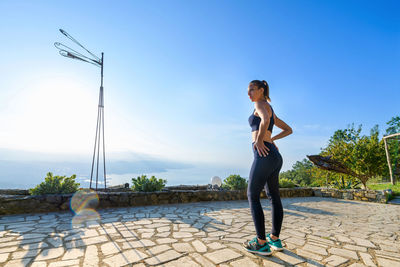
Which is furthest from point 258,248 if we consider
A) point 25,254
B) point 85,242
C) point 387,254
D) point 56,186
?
point 56,186

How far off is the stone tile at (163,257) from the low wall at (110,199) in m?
3.81

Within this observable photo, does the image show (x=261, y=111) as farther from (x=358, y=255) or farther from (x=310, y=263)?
(x=358, y=255)

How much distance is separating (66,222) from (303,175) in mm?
38098

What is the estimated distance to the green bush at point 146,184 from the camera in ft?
21.1

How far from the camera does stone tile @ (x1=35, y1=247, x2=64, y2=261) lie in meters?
2.15

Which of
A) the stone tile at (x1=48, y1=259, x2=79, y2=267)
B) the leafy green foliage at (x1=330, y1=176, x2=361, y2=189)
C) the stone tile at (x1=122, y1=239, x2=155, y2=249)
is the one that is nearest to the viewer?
the stone tile at (x1=48, y1=259, x2=79, y2=267)

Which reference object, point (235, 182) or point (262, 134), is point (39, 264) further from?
point (235, 182)

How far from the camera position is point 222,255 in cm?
226

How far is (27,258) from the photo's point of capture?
2146 millimetres

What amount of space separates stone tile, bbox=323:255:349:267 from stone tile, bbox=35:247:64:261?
10.1 feet

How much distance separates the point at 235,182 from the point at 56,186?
6.46m

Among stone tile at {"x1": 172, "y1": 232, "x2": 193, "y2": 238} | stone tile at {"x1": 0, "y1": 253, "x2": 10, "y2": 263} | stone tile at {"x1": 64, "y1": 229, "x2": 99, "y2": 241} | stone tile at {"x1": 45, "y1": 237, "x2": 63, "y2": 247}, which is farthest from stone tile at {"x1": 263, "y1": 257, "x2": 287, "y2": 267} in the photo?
stone tile at {"x1": 0, "y1": 253, "x2": 10, "y2": 263}

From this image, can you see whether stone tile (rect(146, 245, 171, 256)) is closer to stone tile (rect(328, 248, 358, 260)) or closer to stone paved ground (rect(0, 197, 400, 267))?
stone paved ground (rect(0, 197, 400, 267))

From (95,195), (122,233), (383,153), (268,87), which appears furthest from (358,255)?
(383,153)
